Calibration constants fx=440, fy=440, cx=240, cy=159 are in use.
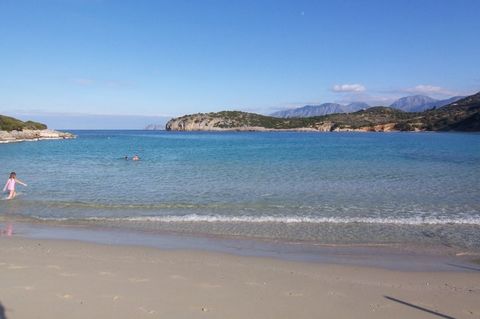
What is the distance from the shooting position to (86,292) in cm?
771

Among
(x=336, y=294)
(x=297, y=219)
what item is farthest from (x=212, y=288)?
(x=297, y=219)

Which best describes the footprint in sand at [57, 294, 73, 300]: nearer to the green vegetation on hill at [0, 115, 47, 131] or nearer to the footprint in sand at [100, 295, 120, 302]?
the footprint in sand at [100, 295, 120, 302]

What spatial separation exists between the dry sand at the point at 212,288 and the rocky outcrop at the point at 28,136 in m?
101

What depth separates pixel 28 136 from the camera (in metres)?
112

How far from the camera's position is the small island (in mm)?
103050

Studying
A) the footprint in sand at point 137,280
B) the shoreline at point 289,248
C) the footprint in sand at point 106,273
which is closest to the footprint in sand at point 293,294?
the shoreline at point 289,248

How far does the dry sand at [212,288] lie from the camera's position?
6.99m

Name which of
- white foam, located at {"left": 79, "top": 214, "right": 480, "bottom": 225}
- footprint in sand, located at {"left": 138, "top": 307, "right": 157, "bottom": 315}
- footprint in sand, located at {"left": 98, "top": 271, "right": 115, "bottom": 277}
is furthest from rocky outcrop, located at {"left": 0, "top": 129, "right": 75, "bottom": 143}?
footprint in sand, located at {"left": 138, "top": 307, "right": 157, "bottom": 315}

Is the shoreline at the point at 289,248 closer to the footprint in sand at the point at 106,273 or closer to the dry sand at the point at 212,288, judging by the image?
the dry sand at the point at 212,288

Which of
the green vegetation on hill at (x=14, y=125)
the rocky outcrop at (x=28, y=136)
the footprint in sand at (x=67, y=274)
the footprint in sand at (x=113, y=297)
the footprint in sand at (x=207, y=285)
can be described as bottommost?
the footprint in sand at (x=207, y=285)

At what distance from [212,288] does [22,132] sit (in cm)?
11552

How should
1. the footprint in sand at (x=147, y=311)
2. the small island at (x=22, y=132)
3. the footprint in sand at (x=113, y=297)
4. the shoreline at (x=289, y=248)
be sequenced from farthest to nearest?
the small island at (x=22, y=132)
the shoreline at (x=289, y=248)
the footprint in sand at (x=113, y=297)
the footprint in sand at (x=147, y=311)

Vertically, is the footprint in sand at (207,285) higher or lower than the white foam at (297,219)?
higher

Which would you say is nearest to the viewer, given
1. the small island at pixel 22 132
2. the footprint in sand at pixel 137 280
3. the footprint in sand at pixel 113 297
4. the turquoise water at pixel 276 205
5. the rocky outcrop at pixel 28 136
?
the footprint in sand at pixel 113 297
